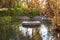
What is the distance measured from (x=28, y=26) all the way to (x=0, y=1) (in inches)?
75.1

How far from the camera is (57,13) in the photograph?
490 centimetres

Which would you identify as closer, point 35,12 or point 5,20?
point 5,20

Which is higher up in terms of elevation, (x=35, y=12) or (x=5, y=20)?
(x=35, y=12)

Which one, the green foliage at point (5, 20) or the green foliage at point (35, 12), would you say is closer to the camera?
the green foliage at point (5, 20)

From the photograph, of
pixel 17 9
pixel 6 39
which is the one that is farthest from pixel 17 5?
pixel 6 39

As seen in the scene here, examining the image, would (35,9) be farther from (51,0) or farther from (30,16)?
(51,0)

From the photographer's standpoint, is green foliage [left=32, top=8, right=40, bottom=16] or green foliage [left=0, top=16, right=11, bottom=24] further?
green foliage [left=32, top=8, right=40, bottom=16]

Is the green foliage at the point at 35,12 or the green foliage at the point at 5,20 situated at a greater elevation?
the green foliage at the point at 35,12

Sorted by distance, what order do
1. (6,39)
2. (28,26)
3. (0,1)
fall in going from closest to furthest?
(6,39) < (28,26) < (0,1)

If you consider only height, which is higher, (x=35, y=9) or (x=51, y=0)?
(x=51, y=0)

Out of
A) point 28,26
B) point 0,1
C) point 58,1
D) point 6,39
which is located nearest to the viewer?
point 6,39

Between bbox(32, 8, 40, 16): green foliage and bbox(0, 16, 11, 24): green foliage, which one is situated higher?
bbox(32, 8, 40, 16): green foliage

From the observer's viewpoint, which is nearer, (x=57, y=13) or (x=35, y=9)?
(x=57, y=13)

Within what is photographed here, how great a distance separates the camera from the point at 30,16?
7.41 m
